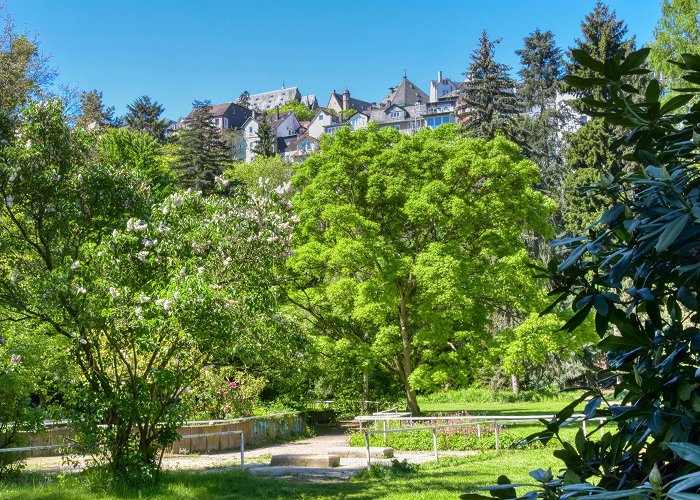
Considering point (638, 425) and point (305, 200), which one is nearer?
point (638, 425)

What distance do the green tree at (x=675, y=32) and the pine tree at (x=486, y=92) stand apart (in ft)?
51.4

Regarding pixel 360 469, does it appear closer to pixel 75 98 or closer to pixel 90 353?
pixel 90 353

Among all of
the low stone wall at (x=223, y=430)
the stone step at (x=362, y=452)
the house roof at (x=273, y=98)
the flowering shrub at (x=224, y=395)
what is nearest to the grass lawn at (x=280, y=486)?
the stone step at (x=362, y=452)

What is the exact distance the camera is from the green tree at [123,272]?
10125 millimetres

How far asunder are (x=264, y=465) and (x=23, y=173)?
779 centimetres

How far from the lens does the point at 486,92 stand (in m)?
43.5

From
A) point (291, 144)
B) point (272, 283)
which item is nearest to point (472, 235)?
point (272, 283)

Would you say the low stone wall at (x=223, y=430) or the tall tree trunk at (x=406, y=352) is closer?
the low stone wall at (x=223, y=430)

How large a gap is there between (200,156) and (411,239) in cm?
3436

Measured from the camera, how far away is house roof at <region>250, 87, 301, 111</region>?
14338 centimetres

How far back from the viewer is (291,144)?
11300 centimetres

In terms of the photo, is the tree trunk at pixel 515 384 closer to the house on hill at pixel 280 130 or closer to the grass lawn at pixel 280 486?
the grass lawn at pixel 280 486

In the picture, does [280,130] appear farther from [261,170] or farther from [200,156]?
[200,156]

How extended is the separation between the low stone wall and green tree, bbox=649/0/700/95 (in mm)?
17700
